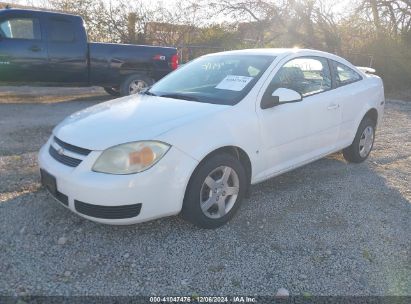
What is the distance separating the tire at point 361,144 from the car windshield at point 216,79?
1.86m

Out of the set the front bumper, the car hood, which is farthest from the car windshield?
the front bumper

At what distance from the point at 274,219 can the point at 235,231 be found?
45cm

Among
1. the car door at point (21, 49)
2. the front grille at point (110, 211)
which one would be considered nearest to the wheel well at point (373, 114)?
the front grille at point (110, 211)

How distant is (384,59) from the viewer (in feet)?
51.1

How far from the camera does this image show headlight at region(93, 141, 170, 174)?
2994 mm

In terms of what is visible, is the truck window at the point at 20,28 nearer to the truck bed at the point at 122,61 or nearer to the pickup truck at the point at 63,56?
the pickup truck at the point at 63,56

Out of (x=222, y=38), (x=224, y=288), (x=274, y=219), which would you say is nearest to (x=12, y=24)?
(x=274, y=219)

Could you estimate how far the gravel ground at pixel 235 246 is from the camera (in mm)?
2762

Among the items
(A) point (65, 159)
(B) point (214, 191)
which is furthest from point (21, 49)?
(B) point (214, 191)

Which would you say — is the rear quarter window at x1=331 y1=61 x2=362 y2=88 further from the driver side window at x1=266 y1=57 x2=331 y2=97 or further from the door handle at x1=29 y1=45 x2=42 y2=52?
the door handle at x1=29 y1=45 x2=42 y2=52

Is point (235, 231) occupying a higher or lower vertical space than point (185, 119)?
lower

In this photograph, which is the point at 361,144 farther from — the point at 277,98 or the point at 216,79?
the point at 216,79

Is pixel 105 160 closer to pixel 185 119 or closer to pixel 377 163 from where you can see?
pixel 185 119

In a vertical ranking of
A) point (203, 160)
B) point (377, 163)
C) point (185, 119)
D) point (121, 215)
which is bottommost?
point (377, 163)
